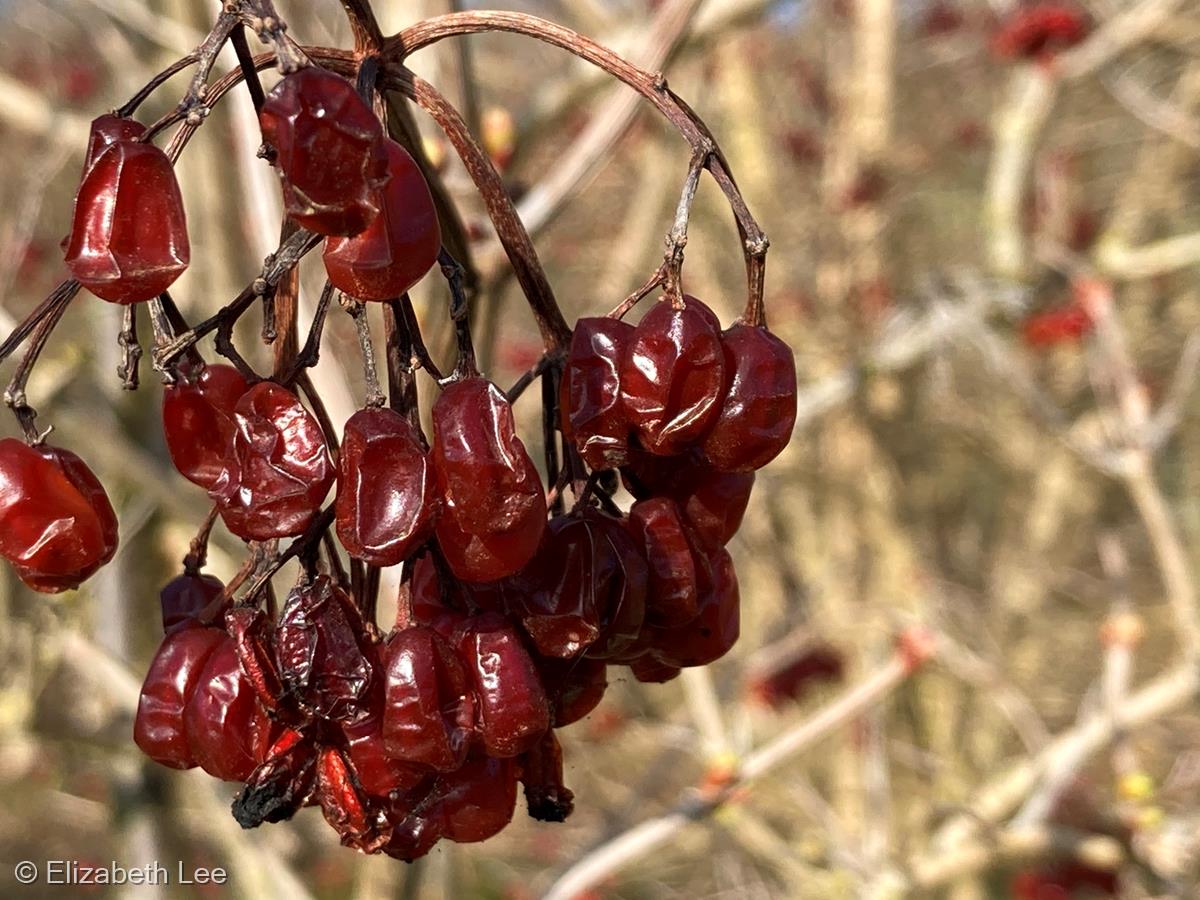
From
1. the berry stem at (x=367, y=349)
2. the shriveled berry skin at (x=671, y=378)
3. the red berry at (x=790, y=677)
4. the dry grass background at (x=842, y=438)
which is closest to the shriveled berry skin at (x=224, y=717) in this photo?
the berry stem at (x=367, y=349)

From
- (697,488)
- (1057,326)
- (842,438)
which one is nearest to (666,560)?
(697,488)

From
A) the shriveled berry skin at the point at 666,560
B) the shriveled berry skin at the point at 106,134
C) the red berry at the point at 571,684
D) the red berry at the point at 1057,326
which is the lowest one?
the red berry at the point at 571,684

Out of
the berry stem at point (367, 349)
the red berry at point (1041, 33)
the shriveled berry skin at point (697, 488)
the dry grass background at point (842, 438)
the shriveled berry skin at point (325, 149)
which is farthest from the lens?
the red berry at point (1041, 33)

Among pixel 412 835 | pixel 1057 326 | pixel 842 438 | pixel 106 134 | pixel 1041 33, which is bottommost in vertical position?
pixel 412 835

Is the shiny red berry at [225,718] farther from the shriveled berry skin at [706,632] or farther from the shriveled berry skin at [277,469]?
the shriveled berry skin at [706,632]

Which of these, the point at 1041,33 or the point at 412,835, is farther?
the point at 1041,33

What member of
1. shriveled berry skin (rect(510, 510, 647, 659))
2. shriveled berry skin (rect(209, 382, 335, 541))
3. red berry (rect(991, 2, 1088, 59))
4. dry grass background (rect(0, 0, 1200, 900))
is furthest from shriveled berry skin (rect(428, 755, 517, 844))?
red berry (rect(991, 2, 1088, 59))

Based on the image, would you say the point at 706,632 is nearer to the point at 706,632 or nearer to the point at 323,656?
the point at 706,632
